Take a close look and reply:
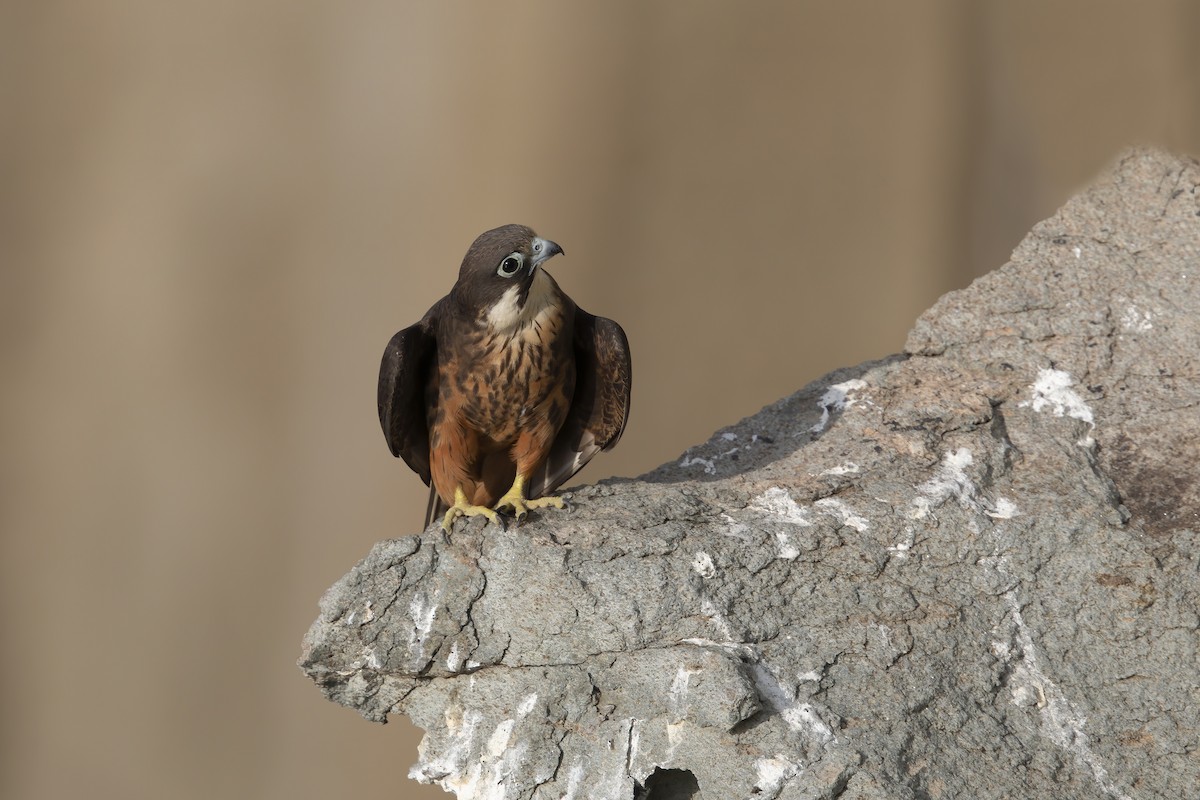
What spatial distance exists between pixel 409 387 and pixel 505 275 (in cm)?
55

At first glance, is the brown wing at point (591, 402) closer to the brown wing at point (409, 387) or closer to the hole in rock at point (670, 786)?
the brown wing at point (409, 387)

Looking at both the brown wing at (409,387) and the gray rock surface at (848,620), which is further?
the brown wing at (409,387)

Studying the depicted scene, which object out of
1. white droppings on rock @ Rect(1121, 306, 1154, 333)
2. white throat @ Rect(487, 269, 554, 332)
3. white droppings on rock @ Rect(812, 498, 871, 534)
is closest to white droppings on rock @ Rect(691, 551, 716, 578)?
white droppings on rock @ Rect(812, 498, 871, 534)

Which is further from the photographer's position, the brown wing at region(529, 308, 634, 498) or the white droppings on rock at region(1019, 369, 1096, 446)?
the brown wing at region(529, 308, 634, 498)

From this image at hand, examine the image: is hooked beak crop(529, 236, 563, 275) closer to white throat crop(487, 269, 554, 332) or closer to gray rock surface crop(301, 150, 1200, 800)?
white throat crop(487, 269, 554, 332)

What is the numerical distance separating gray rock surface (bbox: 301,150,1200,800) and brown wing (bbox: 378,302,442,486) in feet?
2.50

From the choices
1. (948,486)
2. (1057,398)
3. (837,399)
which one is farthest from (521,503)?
(1057,398)

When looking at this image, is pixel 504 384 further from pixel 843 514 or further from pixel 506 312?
pixel 843 514

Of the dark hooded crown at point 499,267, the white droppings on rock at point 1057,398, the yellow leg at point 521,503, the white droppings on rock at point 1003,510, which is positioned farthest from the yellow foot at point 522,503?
the white droppings on rock at point 1057,398

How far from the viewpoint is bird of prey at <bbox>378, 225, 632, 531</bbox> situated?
12.2 feet

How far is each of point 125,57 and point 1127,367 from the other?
612 centimetres

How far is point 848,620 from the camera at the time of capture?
3.07 meters

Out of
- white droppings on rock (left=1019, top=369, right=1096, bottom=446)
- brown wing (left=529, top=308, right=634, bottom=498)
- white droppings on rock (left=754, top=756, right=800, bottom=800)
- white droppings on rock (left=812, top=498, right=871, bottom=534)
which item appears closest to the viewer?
white droppings on rock (left=754, top=756, right=800, bottom=800)

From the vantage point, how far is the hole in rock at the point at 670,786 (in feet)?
9.60
